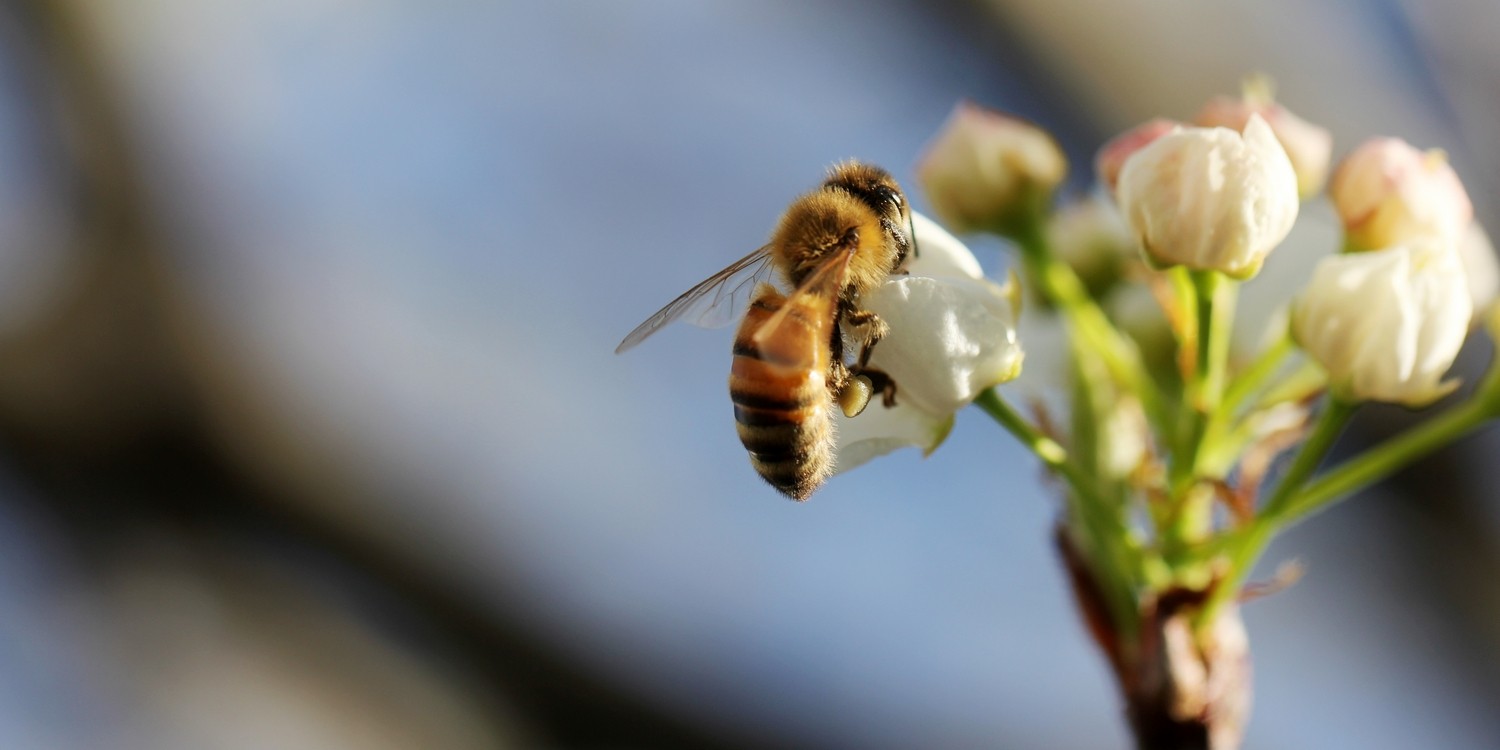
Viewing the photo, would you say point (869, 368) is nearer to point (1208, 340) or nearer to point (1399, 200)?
point (1208, 340)

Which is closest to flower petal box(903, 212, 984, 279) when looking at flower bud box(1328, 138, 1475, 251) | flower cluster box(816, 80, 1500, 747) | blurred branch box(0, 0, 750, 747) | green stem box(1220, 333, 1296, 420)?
flower cluster box(816, 80, 1500, 747)

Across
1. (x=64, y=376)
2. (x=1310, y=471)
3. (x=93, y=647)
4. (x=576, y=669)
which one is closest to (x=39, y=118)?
(x=64, y=376)

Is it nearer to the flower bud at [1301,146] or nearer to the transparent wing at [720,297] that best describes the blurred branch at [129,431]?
the transparent wing at [720,297]

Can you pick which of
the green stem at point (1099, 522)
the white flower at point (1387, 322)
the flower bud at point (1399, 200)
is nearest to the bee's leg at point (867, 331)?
the green stem at point (1099, 522)

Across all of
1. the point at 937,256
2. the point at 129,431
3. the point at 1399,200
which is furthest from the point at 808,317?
the point at 129,431

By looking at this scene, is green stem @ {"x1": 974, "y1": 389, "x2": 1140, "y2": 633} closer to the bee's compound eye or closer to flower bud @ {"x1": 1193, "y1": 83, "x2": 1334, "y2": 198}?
the bee's compound eye

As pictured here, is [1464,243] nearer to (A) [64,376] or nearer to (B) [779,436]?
(B) [779,436]
